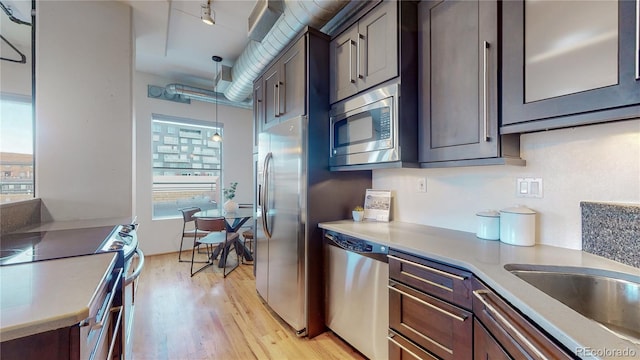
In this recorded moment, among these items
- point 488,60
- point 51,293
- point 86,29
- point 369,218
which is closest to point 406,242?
point 369,218

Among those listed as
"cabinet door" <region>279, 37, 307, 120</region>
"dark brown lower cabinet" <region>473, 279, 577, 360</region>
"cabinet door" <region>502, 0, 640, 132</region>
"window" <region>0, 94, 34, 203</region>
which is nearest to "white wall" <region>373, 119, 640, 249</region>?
"cabinet door" <region>502, 0, 640, 132</region>

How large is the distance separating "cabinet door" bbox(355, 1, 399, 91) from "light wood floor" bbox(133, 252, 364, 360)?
2016mm

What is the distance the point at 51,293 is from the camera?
2.53 ft

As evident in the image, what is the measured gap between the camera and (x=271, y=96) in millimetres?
2762

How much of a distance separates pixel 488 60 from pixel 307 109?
1.26 meters

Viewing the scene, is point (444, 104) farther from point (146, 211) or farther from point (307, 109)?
point (146, 211)

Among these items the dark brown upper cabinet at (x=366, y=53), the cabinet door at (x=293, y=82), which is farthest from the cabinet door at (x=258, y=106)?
the dark brown upper cabinet at (x=366, y=53)

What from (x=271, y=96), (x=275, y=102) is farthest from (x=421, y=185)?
(x=271, y=96)

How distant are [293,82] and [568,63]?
1.82m

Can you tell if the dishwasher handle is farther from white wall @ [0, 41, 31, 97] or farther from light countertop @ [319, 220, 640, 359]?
white wall @ [0, 41, 31, 97]

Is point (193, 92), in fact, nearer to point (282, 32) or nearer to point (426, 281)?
point (282, 32)

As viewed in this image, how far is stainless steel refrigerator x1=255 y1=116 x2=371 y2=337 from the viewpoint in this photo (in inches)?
81.8

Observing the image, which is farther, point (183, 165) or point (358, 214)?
point (183, 165)

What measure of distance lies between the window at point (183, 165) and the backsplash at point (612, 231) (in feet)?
16.0
